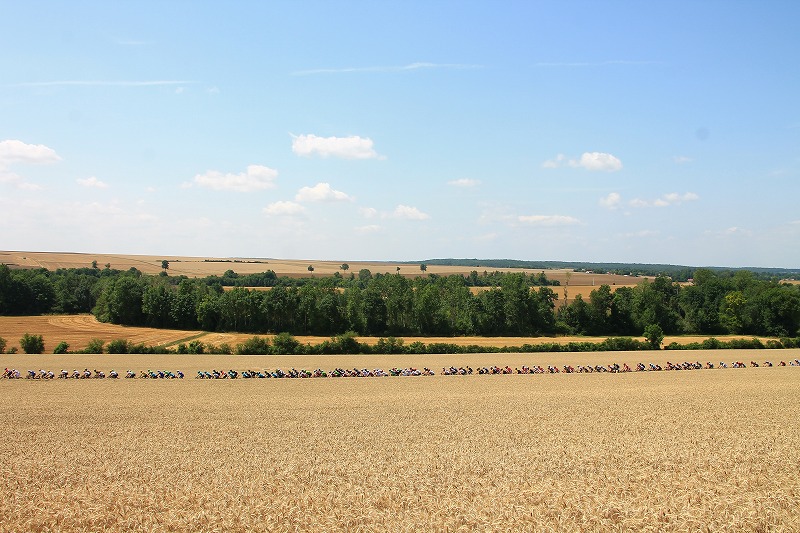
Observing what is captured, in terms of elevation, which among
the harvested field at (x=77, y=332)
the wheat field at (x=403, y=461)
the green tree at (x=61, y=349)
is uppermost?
the wheat field at (x=403, y=461)

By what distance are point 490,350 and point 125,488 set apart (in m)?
50.4

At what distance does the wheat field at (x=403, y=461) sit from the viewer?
13695 millimetres

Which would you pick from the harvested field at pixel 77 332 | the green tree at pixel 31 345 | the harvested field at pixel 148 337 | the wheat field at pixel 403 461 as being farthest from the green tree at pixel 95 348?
the wheat field at pixel 403 461

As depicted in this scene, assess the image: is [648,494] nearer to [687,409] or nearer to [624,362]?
[687,409]

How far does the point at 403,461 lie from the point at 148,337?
210 ft

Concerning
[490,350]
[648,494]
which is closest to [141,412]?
[648,494]

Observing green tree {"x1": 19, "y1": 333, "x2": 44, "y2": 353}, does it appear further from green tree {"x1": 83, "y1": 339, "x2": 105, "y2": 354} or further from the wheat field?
the wheat field

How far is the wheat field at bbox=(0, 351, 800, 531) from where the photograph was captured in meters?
13.7

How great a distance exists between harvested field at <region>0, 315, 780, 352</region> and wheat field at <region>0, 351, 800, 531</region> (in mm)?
34575

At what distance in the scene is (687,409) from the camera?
28.2 meters

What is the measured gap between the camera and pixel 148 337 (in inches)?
2881

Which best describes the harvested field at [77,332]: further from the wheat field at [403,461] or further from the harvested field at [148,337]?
the wheat field at [403,461]

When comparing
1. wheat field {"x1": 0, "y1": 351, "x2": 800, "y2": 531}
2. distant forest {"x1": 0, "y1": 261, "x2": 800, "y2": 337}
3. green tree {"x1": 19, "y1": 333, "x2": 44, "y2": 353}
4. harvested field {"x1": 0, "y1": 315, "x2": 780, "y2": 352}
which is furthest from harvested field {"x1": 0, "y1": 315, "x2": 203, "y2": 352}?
wheat field {"x1": 0, "y1": 351, "x2": 800, "y2": 531}

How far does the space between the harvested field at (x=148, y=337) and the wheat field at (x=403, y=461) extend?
3458 cm
